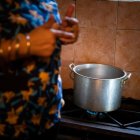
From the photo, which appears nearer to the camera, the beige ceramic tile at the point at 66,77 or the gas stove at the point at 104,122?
the gas stove at the point at 104,122

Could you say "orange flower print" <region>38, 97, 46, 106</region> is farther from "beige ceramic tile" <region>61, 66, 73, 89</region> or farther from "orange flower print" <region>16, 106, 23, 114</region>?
"beige ceramic tile" <region>61, 66, 73, 89</region>

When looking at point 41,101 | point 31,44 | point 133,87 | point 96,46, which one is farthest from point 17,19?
point 133,87

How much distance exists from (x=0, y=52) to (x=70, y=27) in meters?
0.19

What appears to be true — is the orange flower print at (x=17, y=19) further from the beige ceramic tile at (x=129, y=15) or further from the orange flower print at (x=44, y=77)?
the beige ceramic tile at (x=129, y=15)

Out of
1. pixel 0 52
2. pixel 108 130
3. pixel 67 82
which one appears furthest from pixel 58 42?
pixel 67 82

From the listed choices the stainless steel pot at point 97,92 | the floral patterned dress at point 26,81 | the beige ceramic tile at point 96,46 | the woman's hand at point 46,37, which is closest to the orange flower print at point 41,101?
the floral patterned dress at point 26,81

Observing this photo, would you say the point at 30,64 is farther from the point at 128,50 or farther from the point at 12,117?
the point at 128,50

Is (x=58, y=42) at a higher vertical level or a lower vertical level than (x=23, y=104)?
higher

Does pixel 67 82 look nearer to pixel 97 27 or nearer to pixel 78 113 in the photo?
pixel 78 113

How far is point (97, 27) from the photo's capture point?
4.57ft

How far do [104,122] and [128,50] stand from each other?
45 cm

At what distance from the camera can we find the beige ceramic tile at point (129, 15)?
132 cm

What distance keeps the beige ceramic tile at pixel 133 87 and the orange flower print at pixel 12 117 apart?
958 millimetres

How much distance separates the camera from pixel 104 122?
1.20 metres
